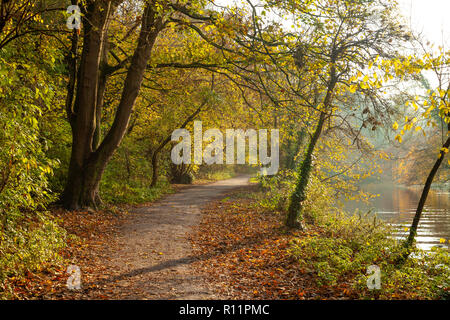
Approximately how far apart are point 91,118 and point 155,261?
18.4 ft

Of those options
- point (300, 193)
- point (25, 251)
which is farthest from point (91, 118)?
point (300, 193)

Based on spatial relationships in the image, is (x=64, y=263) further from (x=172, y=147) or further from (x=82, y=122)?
(x=172, y=147)

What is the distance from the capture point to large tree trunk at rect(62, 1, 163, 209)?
1000cm

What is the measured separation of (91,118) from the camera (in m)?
10.4

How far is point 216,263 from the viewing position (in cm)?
706

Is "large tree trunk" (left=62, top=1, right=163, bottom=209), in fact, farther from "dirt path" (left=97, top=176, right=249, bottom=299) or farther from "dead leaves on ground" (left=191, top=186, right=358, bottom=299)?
"dead leaves on ground" (left=191, top=186, right=358, bottom=299)

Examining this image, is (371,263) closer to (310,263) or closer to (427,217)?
(310,263)

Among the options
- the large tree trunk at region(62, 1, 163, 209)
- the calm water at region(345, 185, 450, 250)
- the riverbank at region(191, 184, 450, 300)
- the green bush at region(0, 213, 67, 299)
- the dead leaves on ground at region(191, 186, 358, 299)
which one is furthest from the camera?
the calm water at region(345, 185, 450, 250)

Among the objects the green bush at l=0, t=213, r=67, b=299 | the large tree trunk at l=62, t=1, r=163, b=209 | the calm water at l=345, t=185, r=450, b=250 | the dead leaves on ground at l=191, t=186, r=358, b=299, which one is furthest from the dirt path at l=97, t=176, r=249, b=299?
the calm water at l=345, t=185, r=450, b=250

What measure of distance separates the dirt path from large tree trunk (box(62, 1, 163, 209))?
6.04 feet

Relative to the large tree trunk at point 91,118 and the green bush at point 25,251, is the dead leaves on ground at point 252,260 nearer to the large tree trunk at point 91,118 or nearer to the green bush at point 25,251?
the green bush at point 25,251

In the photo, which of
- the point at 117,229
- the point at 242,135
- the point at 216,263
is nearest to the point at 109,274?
the point at 216,263

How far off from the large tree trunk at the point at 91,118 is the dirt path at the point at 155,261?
72.5 inches
